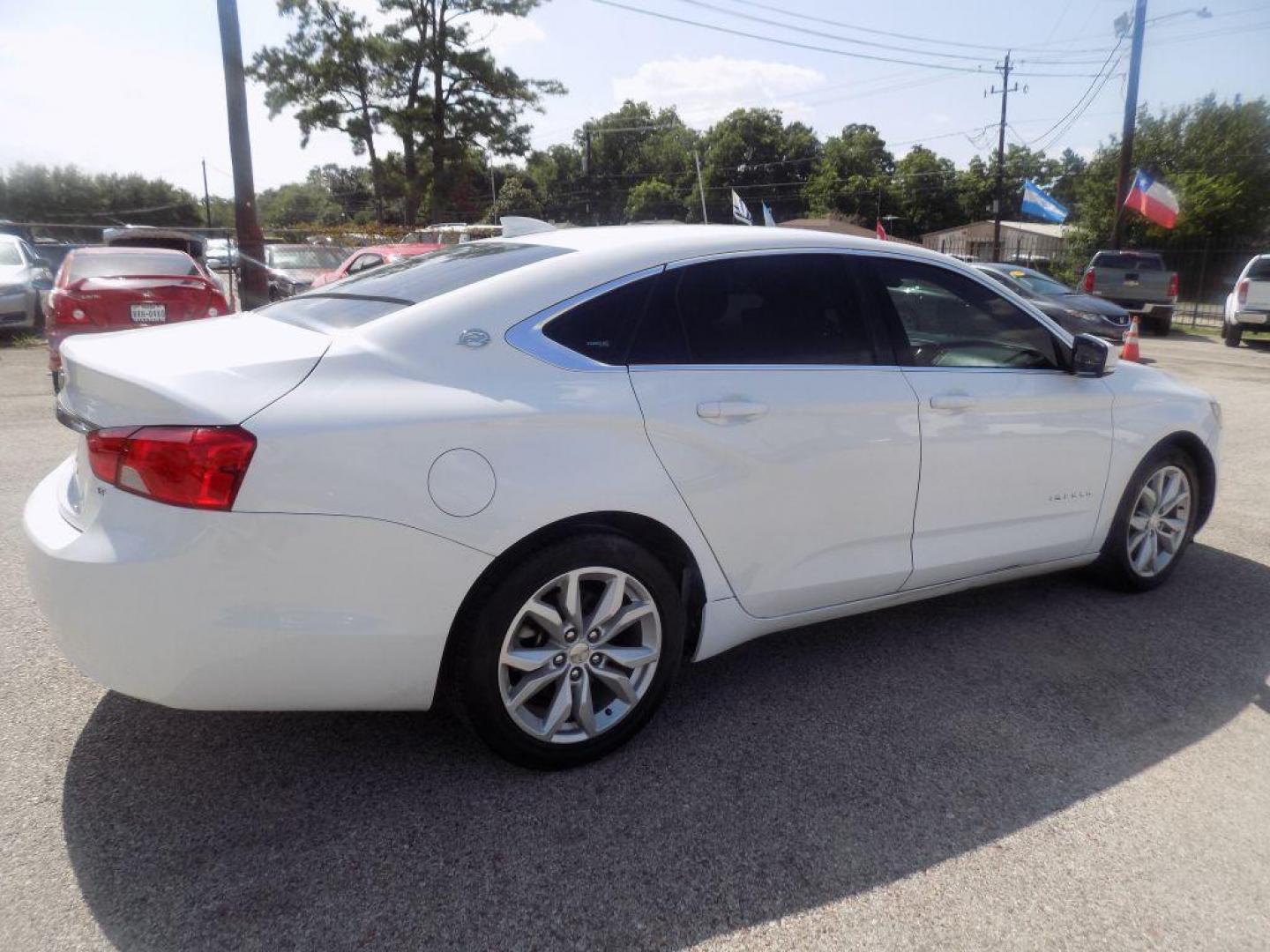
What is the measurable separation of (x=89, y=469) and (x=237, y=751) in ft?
3.17

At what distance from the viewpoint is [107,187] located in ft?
267

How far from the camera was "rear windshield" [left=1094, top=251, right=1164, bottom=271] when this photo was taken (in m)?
20.6

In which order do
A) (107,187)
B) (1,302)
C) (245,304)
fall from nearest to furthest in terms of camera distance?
(1,302), (245,304), (107,187)

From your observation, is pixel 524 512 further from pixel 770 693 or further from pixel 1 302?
pixel 1 302

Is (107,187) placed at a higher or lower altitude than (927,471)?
higher

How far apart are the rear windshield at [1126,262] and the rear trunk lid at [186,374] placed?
21.4m

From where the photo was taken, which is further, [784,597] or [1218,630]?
[1218,630]

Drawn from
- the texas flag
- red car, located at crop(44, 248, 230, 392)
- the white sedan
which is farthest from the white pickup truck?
red car, located at crop(44, 248, 230, 392)

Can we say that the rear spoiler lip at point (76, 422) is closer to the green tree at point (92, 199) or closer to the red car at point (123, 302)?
the red car at point (123, 302)

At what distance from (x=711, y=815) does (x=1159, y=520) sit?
2.98 metres

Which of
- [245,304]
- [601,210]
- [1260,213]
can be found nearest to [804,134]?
[601,210]

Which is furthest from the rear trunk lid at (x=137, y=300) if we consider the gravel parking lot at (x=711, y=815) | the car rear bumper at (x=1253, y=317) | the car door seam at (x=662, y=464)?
the car rear bumper at (x=1253, y=317)

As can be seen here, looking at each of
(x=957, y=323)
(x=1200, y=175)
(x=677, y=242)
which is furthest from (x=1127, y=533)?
(x=1200, y=175)

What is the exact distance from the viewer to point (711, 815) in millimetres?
2643
